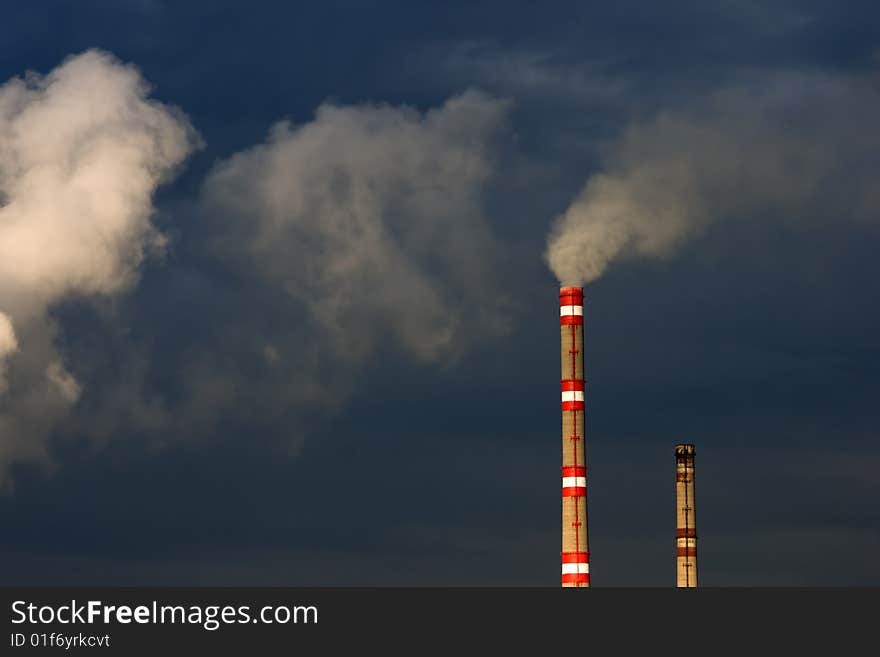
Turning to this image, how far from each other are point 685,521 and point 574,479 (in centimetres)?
1154

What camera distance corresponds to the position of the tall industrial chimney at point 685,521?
79.6 metres

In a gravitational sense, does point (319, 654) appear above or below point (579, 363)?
below

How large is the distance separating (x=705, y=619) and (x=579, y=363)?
3290 centimetres

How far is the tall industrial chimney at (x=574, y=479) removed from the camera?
235 ft

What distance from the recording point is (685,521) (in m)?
80.6

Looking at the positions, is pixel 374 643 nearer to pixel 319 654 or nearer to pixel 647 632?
pixel 319 654

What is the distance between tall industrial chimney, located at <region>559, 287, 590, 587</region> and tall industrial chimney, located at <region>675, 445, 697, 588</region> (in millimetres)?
9647

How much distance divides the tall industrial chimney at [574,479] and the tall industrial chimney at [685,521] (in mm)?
9647

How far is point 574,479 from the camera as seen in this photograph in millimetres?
71625

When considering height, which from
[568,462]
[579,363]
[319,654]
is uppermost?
[579,363]

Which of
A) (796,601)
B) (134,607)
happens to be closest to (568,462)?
(796,601)

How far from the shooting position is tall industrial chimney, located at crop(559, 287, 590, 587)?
235 feet

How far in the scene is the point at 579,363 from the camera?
72.6m

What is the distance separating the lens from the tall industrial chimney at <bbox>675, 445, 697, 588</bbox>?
3132 inches
